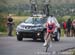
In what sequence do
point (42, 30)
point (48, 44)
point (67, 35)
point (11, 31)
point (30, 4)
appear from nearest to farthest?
point (48, 44)
point (30, 4)
point (42, 30)
point (11, 31)
point (67, 35)

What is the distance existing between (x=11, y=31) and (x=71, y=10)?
5.67m

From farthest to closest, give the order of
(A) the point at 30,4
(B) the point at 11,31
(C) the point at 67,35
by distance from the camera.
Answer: (C) the point at 67,35
(B) the point at 11,31
(A) the point at 30,4

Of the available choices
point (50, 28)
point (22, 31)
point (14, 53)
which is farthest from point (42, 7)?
point (14, 53)

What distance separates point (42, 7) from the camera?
65.4ft

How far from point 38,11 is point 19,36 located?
6.62 ft

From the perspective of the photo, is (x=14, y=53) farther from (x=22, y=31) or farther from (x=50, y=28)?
(x=22, y=31)

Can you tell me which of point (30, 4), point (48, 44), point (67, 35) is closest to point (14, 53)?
point (48, 44)

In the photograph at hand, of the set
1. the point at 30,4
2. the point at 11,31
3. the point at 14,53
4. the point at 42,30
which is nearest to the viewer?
the point at 14,53

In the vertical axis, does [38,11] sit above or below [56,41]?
above

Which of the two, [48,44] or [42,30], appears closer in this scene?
[48,44]

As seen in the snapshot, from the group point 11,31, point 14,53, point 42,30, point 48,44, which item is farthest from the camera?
point 11,31

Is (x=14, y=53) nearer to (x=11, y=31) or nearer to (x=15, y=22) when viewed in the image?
(x=15, y=22)

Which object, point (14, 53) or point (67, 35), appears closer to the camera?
point (14, 53)

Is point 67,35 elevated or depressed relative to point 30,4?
depressed
